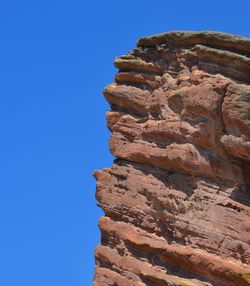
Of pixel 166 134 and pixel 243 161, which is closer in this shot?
pixel 243 161

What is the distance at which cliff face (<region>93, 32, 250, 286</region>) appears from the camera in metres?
29.0

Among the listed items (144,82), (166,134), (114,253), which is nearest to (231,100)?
(166,134)

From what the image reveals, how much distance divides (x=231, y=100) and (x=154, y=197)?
581 centimetres

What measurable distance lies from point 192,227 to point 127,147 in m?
5.70

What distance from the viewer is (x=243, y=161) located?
29.7 m

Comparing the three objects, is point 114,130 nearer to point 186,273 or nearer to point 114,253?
point 114,253

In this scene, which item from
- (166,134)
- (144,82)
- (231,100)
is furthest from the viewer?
(144,82)

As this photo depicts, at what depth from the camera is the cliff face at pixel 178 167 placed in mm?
29047

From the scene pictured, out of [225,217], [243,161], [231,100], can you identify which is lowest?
[225,217]

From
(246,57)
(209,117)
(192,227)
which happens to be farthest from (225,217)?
(246,57)

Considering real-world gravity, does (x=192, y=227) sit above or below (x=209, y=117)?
below

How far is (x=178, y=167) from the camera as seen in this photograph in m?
31.6

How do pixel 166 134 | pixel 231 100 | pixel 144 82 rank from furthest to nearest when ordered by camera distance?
pixel 144 82, pixel 166 134, pixel 231 100

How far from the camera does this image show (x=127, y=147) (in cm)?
3438
